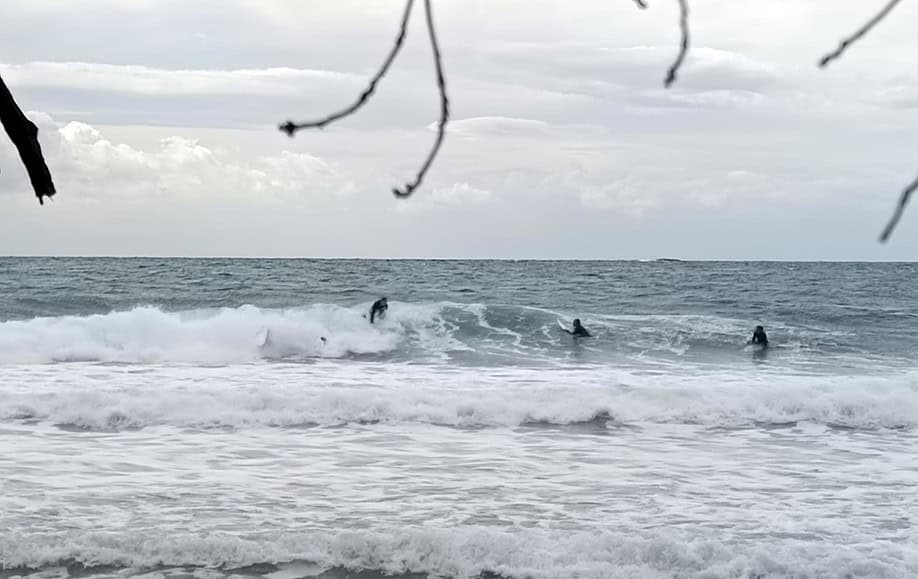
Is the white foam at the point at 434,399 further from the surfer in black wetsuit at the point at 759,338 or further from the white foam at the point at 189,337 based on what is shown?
the surfer in black wetsuit at the point at 759,338

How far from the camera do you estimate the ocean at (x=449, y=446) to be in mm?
7277

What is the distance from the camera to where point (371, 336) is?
22078 mm

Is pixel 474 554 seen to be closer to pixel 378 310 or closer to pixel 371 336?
pixel 371 336

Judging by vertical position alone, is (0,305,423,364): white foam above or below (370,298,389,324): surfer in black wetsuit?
below

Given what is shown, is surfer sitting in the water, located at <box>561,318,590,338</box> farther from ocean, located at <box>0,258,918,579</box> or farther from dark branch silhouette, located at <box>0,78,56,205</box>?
dark branch silhouette, located at <box>0,78,56,205</box>

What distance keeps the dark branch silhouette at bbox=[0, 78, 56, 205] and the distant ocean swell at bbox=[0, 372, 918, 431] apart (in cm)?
1106

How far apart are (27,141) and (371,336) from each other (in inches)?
814

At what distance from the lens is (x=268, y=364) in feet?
60.7

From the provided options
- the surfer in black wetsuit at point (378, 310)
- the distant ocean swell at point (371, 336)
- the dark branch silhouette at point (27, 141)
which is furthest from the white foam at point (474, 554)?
the surfer in black wetsuit at point (378, 310)

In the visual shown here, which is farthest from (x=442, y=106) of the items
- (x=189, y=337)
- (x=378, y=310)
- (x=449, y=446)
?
(x=378, y=310)

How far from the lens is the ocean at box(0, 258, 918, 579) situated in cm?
728

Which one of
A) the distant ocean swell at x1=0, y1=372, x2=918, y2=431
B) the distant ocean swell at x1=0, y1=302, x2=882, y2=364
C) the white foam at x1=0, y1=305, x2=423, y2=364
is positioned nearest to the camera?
Answer: the distant ocean swell at x1=0, y1=372, x2=918, y2=431

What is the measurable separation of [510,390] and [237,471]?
5.43 metres

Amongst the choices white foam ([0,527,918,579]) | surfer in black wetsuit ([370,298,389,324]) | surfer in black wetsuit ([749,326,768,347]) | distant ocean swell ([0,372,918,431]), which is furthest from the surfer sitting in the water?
white foam ([0,527,918,579])
